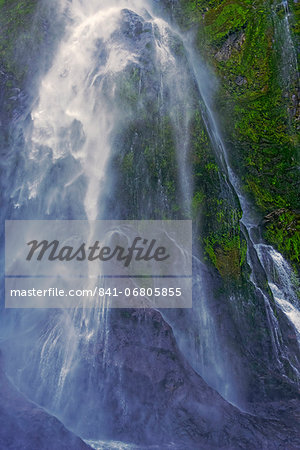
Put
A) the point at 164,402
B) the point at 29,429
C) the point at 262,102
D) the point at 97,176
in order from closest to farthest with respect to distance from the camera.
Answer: the point at 29,429 < the point at 164,402 < the point at 262,102 < the point at 97,176

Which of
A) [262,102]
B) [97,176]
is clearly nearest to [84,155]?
[97,176]

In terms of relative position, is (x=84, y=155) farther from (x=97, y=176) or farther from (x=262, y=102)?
(x=262, y=102)

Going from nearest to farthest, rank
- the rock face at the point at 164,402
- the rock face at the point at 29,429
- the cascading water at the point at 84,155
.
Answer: the rock face at the point at 29,429
the rock face at the point at 164,402
the cascading water at the point at 84,155

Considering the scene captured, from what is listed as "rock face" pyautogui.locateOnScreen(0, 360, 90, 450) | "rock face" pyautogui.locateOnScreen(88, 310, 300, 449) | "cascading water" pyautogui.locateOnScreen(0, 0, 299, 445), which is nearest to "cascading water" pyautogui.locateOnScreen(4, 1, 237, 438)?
"cascading water" pyautogui.locateOnScreen(0, 0, 299, 445)

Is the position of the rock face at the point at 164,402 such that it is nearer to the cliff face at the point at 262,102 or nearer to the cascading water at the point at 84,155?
the cascading water at the point at 84,155

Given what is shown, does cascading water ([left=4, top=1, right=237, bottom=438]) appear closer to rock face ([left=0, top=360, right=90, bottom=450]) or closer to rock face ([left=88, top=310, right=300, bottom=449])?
rock face ([left=88, top=310, right=300, bottom=449])

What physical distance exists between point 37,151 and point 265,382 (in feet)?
24.2

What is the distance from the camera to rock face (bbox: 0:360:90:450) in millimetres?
6402

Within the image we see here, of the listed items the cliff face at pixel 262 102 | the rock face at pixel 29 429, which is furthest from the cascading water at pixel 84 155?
the cliff face at pixel 262 102

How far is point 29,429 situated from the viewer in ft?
21.7

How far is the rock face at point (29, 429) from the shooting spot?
6402mm

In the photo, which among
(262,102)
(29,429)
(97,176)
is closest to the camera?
(29,429)

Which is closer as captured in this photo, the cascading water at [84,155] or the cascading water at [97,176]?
the cascading water at [97,176]

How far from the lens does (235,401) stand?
7293 millimetres
